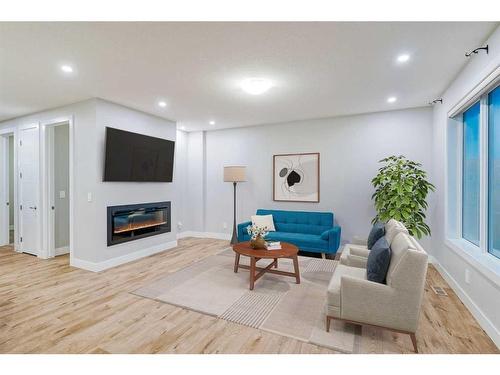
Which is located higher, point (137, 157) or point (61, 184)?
point (137, 157)

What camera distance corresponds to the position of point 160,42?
2.34 metres

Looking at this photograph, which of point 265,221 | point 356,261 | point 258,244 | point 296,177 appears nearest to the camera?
point 356,261

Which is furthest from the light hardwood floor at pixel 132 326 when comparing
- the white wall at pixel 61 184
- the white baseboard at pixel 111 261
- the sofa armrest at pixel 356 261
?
the white wall at pixel 61 184

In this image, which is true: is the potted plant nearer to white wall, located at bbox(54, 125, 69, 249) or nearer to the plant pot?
the plant pot

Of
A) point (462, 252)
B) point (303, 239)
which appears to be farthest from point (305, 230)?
point (462, 252)

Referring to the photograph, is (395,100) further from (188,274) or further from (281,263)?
(188,274)

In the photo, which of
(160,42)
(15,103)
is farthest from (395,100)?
(15,103)

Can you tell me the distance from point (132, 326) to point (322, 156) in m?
4.20

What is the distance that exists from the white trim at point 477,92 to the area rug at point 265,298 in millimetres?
2508

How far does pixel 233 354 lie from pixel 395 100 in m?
4.10

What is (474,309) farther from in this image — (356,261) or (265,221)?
(265,221)

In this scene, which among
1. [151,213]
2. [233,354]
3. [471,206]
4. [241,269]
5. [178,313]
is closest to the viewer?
[233,354]

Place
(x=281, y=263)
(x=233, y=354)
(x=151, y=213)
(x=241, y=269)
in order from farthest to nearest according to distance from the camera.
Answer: (x=151, y=213) → (x=281, y=263) → (x=241, y=269) → (x=233, y=354)

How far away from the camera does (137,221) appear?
461 centimetres
